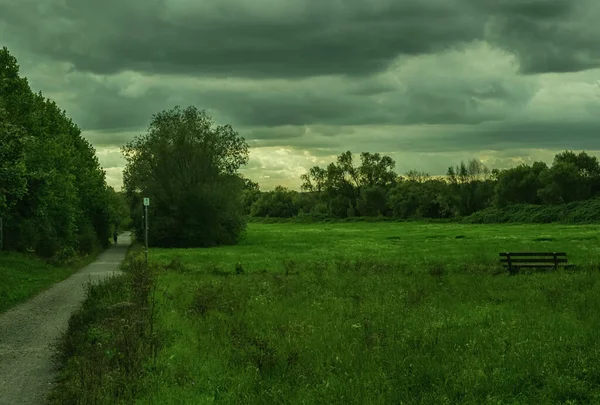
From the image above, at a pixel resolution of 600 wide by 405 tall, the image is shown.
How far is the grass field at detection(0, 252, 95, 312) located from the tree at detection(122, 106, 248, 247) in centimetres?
2630

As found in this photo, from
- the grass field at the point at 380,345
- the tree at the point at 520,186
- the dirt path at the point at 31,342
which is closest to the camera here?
the grass field at the point at 380,345

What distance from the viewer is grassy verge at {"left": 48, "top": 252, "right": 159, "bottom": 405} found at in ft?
30.5

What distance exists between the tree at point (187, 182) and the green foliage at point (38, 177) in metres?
6.59

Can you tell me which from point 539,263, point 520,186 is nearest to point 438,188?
point 520,186

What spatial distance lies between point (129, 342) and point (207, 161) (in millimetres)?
62727

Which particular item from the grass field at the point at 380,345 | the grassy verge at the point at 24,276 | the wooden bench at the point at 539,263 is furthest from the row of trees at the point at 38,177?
the wooden bench at the point at 539,263

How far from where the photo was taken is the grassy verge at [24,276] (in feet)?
78.5

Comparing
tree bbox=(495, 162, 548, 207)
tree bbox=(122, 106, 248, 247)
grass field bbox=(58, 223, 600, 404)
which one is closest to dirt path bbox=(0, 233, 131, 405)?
grass field bbox=(58, 223, 600, 404)

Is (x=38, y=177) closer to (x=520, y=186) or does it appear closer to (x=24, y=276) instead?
(x=24, y=276)

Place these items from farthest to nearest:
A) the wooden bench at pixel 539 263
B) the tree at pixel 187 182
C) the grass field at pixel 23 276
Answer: the tree at pixel 187 182 → the wooden bench at pixel 539 263 → the grass field at pixel 23 276

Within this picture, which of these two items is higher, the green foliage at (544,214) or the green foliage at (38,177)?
the green foliage at (38,177)

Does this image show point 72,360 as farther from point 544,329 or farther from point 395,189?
point 395,189

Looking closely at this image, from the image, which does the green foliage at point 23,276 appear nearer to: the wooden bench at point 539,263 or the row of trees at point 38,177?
the row of trees at point 38,177

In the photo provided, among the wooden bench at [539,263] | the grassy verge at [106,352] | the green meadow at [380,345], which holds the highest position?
the grassy verge at [106,352]
